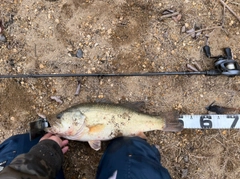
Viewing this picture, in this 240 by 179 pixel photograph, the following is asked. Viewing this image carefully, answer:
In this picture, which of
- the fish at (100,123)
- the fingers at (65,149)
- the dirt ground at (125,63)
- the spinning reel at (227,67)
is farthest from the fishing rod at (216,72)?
the fingers at (65,149)

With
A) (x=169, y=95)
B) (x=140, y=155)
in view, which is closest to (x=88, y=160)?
(x=140, y=155)

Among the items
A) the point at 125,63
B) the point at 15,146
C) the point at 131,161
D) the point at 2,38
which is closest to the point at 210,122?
the point at 131,161

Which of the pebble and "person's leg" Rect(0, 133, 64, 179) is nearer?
"person's leg" Rect(0, 133, 64, 179)

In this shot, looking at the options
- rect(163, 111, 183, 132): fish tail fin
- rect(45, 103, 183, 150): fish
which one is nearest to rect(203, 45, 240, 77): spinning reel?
rect(163, 111, 183, 132): fish tail fin

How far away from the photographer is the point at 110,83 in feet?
12.5

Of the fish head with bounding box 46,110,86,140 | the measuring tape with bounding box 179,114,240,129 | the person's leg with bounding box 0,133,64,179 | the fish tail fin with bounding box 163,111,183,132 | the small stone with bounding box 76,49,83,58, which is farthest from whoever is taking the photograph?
the small stone with bounding box 76,49,83,58

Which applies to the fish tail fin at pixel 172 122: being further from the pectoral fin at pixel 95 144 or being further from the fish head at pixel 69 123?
the fish head at pixel 69 123

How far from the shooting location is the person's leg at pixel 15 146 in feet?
11.1

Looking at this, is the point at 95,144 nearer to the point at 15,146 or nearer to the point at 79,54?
the point at 15,146

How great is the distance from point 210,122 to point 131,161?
122 cm

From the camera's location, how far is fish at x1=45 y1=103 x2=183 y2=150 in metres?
3.30

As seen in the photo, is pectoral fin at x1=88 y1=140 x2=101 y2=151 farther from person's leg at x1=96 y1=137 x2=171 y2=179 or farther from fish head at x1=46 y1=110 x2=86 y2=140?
fish head at x1=46 y1=110 x2=86 y2=140

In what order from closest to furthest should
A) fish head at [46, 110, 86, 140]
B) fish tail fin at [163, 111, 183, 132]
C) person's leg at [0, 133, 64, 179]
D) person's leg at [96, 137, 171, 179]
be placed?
person's leg at [96, 137, 171, 179] < fish head at [46, 110, 86, 140] < person's leg at [0, 133, 64, 179] < fish tail fin at [163, 111, 183, 132]

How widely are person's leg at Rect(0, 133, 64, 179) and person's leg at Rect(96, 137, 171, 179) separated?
0.68 metres
